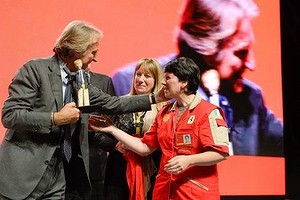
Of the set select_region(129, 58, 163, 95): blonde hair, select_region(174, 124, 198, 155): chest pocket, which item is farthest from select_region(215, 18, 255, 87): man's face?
select_region(174, 124, 198, 155): chest pocket

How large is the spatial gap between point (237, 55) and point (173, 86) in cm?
151

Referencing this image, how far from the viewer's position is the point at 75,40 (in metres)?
2.11

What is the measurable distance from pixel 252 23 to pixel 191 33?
53 cm

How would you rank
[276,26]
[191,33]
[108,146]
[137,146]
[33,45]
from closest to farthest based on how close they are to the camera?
[137,146] → [108,146] → [33,45] → [191,33] → [276,26]

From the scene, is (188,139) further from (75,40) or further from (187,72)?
(75,40)

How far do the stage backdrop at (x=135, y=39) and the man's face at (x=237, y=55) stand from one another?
0.07 m

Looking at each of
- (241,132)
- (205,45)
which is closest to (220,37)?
(205,45)

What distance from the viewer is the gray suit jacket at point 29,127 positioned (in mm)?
1984

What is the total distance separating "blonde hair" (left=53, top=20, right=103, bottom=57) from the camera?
2.11 meters

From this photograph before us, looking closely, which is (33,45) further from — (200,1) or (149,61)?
(200,1)

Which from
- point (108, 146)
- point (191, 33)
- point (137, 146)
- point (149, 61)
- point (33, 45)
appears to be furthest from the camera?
point (191, 33)

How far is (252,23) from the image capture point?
3.71 metres

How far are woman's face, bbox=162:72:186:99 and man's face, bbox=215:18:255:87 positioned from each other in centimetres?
134

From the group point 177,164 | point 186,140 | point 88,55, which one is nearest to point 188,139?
point 186,140
